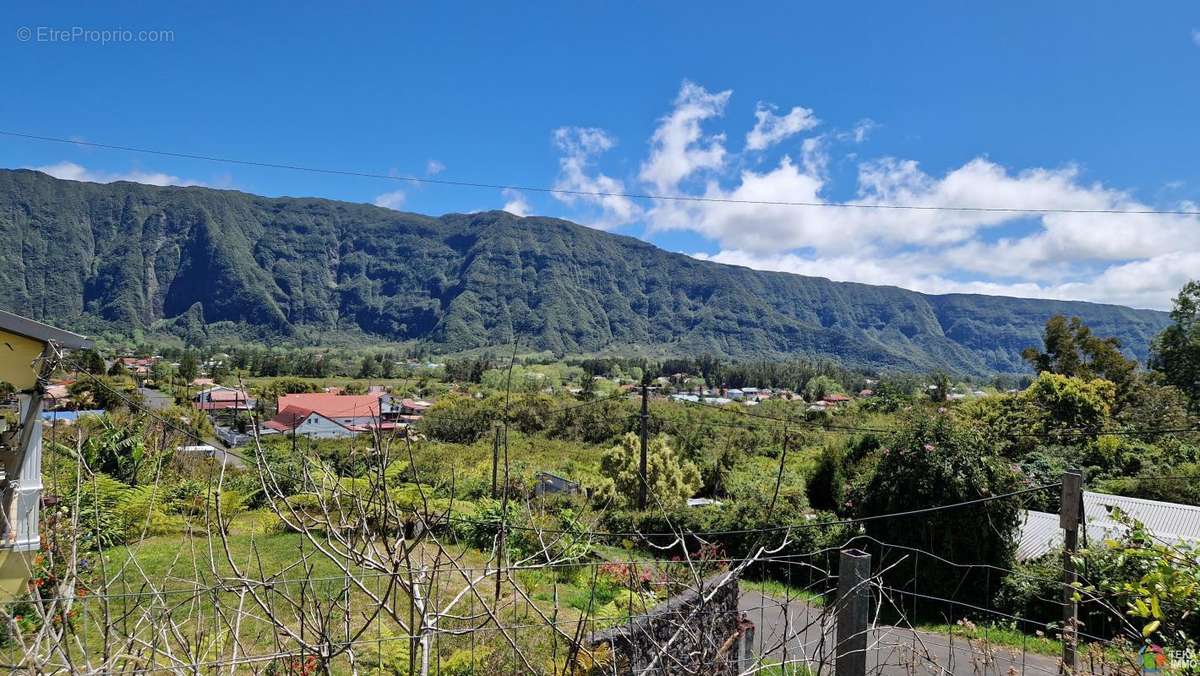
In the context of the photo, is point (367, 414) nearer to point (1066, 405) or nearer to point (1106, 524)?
point (1106, 524)

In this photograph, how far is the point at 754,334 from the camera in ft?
604

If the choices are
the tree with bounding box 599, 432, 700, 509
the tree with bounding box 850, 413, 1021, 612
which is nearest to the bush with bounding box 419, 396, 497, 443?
the tree with bounding box 599, 432, 700, 509

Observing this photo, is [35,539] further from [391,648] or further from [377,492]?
[377,492]

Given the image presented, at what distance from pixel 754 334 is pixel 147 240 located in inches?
6434

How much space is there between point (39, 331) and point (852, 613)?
6.06m

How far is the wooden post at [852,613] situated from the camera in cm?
213

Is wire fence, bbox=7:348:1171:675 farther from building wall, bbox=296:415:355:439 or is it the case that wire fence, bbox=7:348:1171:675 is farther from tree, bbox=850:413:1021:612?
building wall, bbox=296:415:355:439

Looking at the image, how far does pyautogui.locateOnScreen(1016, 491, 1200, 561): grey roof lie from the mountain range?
343 feet

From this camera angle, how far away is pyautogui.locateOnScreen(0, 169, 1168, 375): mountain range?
422 feet

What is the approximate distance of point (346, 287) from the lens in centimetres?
17462

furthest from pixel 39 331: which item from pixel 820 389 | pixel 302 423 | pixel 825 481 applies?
pixel 820 389

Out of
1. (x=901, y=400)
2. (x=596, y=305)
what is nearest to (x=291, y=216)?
(x=596, y=305)

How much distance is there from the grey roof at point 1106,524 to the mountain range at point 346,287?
104 metres

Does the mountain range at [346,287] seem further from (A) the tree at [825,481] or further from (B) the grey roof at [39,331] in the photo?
(B) the grey roof at [39,331]
